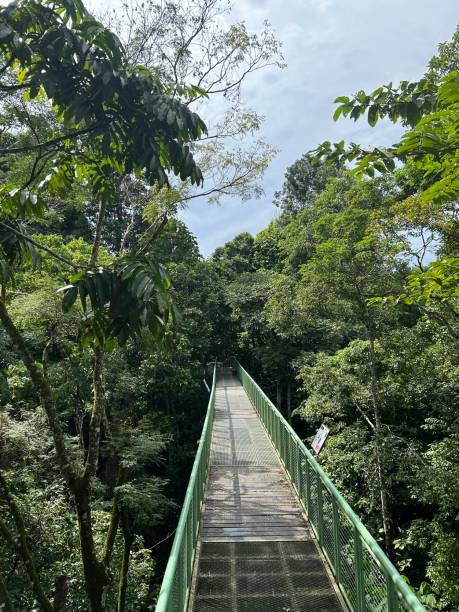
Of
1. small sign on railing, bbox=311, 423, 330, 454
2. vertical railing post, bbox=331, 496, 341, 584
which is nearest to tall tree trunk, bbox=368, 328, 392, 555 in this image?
small sign on railing, bbox=311, 423, 330, 454

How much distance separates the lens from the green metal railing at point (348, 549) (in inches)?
116

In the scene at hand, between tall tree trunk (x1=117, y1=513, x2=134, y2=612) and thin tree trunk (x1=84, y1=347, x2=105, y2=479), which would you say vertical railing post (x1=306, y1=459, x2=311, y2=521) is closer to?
tall tree trunk (x1=117, y1=513, x2=134, y2=612)

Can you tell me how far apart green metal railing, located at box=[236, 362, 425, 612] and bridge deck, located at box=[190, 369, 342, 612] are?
19 centimetres

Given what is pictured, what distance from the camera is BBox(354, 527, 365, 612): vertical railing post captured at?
356cm

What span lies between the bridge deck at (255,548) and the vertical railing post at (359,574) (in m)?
0.41

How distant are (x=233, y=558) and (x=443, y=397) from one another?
641cm

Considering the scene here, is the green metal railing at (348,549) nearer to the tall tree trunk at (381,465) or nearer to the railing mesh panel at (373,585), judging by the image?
the railing mesh panel at (373,585)

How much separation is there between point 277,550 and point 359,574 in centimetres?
163

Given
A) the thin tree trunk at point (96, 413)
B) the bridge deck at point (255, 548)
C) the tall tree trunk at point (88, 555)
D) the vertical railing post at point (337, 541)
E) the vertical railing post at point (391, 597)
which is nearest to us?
the vertical railing post at point (391, 597)

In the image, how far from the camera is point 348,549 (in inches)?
157

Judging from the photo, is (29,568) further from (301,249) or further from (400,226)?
(301,249)

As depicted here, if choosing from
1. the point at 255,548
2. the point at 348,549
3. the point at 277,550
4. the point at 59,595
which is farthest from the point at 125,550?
the point at 348,549

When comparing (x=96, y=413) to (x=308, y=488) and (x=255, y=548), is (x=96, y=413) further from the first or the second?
(x=308, y=488)

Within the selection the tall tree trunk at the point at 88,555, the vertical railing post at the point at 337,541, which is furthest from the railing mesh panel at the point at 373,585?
the tall tree trunk at the point at 88,555
